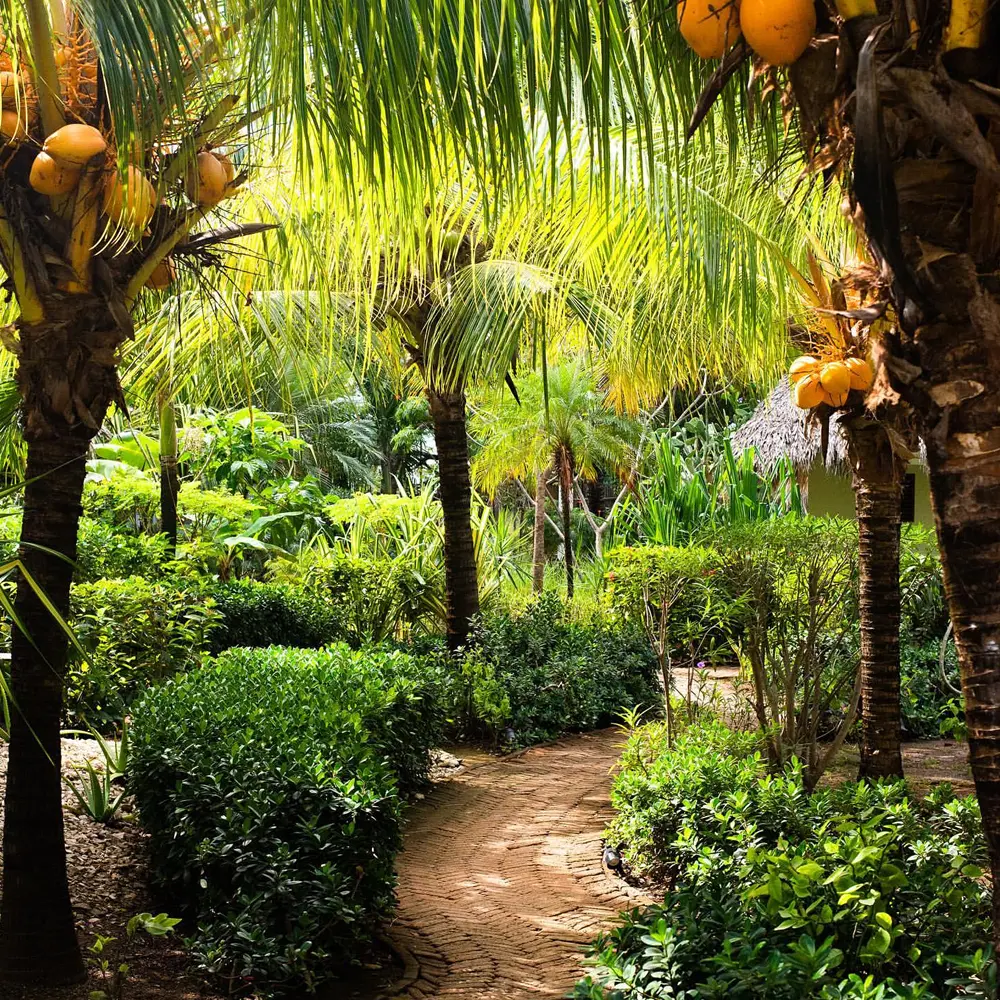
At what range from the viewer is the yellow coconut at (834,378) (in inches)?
185

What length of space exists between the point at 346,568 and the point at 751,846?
9267 mm

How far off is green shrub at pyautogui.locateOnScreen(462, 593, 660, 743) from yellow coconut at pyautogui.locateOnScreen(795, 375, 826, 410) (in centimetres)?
577

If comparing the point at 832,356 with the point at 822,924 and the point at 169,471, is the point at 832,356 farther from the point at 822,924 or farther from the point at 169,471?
the point at 169,471

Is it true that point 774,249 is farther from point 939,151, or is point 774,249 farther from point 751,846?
point 939,151

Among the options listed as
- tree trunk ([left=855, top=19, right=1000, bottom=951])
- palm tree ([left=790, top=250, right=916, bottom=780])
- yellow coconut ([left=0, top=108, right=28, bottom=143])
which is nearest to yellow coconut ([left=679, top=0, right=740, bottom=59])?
tree trunk ([left=855, top=19, right=1000, bottom=951])

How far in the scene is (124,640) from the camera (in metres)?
8.48

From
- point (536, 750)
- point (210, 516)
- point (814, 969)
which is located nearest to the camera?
point (814, 969)

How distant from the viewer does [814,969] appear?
302cm

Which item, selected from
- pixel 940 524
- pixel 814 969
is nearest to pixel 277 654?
pixel 814 969

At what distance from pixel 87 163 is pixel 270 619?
8.41 metres

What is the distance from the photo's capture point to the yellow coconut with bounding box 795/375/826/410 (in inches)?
189

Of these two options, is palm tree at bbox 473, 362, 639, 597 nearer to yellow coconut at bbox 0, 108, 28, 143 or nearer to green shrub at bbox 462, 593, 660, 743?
green shrub at bbox 462, 593, 660, 743

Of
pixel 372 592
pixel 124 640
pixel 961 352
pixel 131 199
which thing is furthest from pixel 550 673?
pixel 961 352

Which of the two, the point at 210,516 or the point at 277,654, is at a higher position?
the point at 210,516
